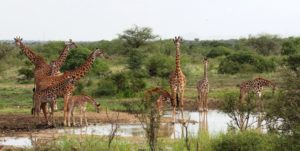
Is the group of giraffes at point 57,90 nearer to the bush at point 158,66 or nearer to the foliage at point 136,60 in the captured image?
the bush at point 158,66

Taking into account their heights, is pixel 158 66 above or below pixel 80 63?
below

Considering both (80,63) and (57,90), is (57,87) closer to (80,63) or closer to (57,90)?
(57,90)

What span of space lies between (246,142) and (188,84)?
1652cm

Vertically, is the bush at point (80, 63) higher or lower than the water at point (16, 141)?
higher

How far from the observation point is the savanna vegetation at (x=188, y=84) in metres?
9.76

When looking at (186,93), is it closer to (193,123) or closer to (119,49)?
(193,123)

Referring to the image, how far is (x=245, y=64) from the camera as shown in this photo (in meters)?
31.1

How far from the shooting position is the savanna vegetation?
32.0 feet

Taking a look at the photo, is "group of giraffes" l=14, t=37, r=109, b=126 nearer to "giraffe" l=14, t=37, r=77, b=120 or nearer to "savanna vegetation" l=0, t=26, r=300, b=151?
"giraffe" l=14, t=37, r=77, b=120

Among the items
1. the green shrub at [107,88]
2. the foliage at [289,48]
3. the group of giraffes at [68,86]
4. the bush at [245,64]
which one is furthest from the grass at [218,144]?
the foliage at [289,48]

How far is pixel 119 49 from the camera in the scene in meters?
46.6

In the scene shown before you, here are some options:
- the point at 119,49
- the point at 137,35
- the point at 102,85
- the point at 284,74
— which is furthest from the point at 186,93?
the point at 119,49

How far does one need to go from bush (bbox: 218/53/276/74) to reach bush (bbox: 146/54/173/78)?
10.6 ft

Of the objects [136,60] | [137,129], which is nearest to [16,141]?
[137,129]
